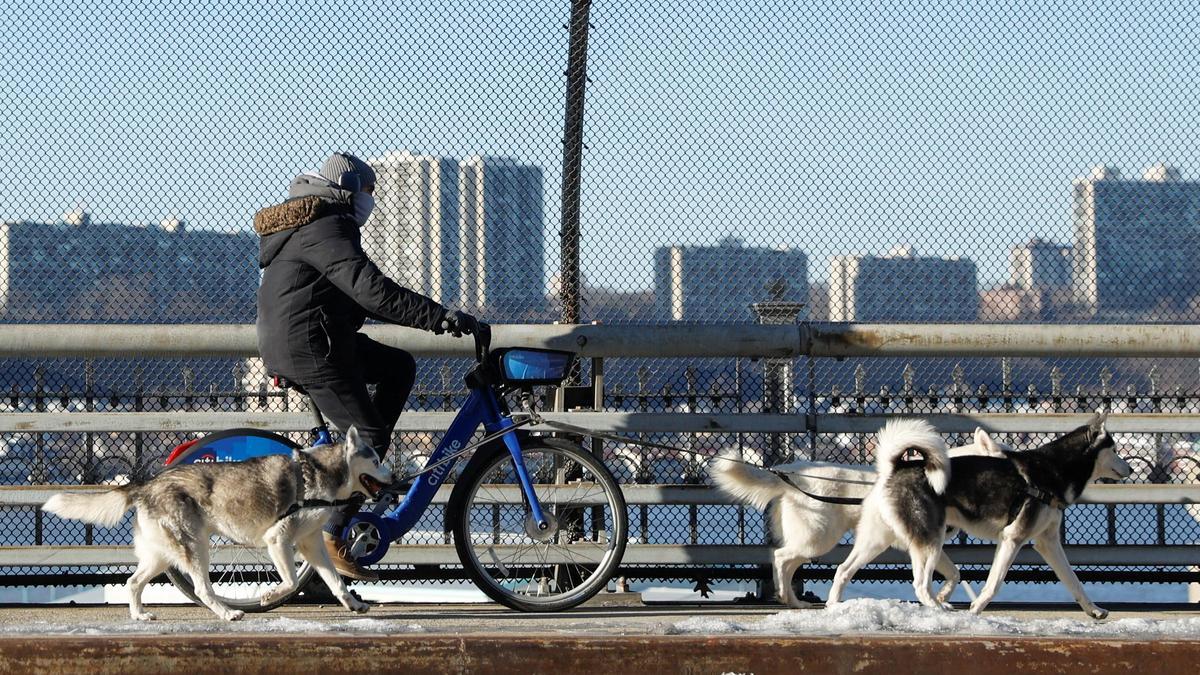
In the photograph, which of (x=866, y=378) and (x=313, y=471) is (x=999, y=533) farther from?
(x=313, y=471)

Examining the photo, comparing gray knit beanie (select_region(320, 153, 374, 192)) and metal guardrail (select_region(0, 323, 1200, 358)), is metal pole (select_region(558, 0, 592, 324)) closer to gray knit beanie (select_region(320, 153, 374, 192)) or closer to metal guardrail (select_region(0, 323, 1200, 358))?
metal guardrail (select_region(0, 323, 1200, 358))

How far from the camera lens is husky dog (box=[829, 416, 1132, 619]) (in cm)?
657

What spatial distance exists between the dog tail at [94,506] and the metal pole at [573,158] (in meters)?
2.43

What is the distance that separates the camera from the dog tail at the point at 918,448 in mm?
6527

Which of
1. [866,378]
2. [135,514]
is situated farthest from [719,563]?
[135,514]

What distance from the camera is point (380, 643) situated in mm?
4910

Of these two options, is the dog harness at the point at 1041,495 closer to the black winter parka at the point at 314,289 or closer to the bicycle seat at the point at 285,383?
the black winter parka at the point at 314,289

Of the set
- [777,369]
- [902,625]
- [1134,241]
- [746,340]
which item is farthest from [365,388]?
[1134,241]

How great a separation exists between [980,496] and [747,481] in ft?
3.41

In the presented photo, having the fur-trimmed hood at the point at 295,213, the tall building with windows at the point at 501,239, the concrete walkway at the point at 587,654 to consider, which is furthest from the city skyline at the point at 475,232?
the concrete walkway at the point at 587,654

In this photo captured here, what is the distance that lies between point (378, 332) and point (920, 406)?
2.79 meters

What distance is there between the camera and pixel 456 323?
643cm

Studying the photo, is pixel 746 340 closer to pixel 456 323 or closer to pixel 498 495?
pixel 498 495

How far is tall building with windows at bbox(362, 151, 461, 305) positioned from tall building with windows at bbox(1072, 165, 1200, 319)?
126 inches
